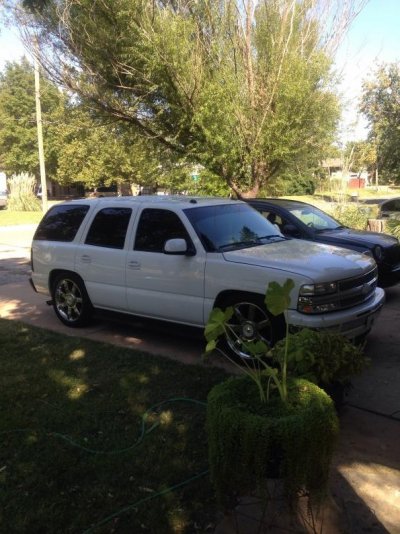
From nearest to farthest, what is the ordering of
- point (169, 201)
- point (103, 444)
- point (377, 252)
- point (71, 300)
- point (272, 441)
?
point (272, 441) < point (103, 444) < point (169, 201) < point (71, 300) < point (377, 252)

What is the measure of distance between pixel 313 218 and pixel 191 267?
3730 millimetres

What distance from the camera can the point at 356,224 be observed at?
13656mm

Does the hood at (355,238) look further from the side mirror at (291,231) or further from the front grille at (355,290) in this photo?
the front grille at (355,290)

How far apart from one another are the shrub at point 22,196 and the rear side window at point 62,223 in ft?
85.9

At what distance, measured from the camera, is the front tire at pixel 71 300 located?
6723 millimetres

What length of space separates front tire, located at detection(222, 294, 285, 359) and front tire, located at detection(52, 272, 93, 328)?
7.50ft

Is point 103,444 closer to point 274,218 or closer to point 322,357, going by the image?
point 322,357

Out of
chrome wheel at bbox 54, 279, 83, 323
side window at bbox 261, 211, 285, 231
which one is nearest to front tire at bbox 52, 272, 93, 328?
chrome wheel at bbox 54, 279, 83, 323

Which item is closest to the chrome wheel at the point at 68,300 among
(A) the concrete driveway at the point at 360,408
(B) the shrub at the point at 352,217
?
(A) the concrete driveway at the point at 360,408

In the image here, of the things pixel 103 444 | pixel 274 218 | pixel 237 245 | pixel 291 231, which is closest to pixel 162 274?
pixel 237 245

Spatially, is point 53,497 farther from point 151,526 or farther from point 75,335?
point 75,335

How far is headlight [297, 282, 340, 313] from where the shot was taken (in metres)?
4.71

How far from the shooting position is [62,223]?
709cm

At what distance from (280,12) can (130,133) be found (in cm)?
428
